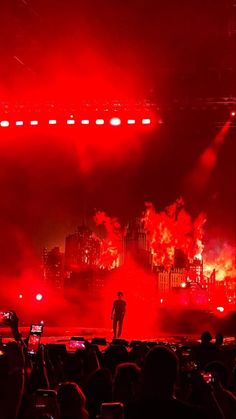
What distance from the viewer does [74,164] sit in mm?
22375

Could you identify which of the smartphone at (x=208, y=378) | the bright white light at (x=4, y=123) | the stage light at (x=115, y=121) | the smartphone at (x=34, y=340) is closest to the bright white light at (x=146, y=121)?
the stage light at (x=115, y=121)

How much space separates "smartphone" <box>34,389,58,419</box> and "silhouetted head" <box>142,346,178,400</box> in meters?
0.53

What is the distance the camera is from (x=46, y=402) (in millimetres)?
3135

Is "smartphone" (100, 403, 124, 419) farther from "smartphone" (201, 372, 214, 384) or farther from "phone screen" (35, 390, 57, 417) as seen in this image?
"smartphone" (201, 372, 214, 384)

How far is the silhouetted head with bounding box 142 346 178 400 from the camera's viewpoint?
286 cm

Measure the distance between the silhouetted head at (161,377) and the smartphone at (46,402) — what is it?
527 millimetres

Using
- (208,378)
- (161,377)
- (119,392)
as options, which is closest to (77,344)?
(208,378)

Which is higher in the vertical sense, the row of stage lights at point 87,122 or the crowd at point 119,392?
the row of stage lights at point 87,122

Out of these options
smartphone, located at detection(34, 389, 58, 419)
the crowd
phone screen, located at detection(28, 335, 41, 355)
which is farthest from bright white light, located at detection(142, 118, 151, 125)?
smartphone, located at detection(34, 389, 58, 419)

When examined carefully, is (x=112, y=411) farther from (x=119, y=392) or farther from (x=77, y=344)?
(x=77, y=344)

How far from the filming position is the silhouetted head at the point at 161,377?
2.86 meters

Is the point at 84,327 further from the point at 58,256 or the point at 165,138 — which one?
the point at 165,138

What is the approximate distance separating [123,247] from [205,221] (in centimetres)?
470

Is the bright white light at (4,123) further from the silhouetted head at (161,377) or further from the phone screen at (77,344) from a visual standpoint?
the silhouetted head at (161,377)
